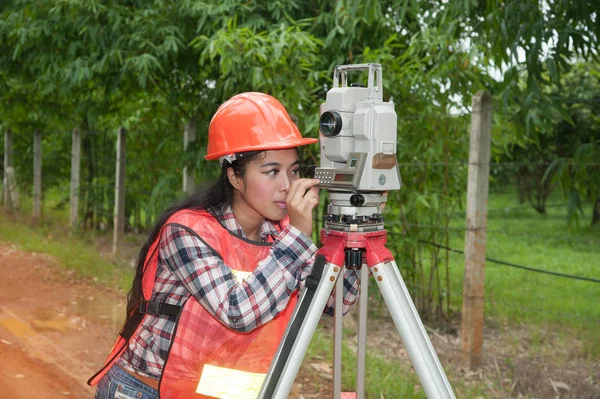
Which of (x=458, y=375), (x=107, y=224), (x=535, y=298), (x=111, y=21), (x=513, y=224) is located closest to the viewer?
(x=458, y=375)

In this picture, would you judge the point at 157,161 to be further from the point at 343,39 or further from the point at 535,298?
the point at 535,298

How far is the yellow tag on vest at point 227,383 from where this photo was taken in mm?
2010

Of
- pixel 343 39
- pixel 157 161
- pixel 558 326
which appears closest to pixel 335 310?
pixel 343 39

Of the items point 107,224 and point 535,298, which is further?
point 107,224

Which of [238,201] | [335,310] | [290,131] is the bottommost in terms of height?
[335,310]

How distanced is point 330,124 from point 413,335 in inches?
22.8

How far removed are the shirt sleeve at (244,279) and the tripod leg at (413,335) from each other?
22 centimetres

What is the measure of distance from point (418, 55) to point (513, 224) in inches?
352

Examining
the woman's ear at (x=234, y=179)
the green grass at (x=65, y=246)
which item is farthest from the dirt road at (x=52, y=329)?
the woman's ear at (x=234, y=179)

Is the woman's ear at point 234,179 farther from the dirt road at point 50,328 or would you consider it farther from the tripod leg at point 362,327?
the dirt road at point 50,328

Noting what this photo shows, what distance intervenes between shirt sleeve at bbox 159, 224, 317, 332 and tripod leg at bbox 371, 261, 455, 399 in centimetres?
22

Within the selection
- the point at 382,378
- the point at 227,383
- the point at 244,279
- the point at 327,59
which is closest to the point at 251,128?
the point at 244,279

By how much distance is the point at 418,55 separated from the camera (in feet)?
18.5

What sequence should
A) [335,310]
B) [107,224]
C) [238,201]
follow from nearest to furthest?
1. [335,310]
2. [238,201]
3. [107,224]
